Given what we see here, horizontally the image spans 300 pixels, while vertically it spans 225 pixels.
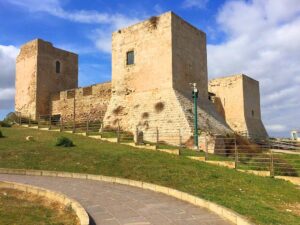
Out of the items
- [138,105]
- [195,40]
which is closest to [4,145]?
[138,105]

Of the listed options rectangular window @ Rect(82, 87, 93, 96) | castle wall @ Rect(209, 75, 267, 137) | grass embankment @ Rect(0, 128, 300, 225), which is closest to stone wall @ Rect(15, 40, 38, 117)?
rectangular window @ Rect(82, 87, 93, 96)

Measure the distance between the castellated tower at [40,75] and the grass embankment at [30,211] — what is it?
23.6 meters

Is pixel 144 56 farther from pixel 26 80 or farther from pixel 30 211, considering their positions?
pixel 30 211

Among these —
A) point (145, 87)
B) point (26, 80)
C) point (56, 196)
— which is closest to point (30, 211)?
point (56, 196)

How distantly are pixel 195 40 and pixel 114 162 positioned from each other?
14.5m

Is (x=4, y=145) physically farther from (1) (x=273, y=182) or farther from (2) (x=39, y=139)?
(1) (x=273, y=182)

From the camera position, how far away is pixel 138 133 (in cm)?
1819

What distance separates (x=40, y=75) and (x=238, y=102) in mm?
18672

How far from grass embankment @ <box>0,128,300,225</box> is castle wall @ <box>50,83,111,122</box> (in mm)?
9698

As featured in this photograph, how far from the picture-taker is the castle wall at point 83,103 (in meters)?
26.8

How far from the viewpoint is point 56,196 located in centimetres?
813

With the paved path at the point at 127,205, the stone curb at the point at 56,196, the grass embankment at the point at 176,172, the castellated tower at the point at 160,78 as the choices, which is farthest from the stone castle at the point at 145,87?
the stone curb at the point at 56,196

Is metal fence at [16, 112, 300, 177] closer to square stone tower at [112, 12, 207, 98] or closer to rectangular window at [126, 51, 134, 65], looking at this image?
square stone tower at [112, 12, 207, 98]

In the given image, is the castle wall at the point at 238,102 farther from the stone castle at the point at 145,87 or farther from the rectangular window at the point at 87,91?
the rectangular window at the point at 87,91
